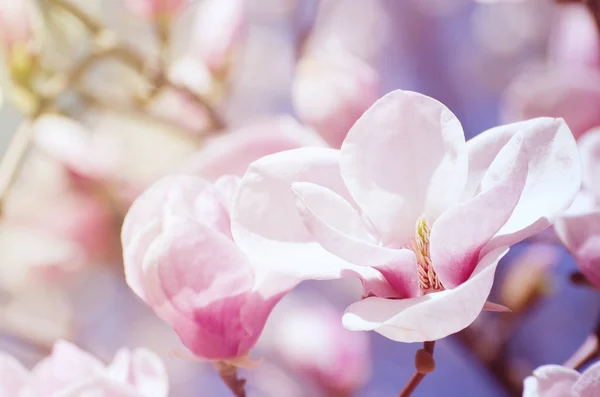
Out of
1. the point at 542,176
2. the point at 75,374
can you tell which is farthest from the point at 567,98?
the point at 75,374

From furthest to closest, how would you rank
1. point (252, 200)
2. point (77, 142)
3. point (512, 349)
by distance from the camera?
point (512, 349), point (77, 142), point (252, 200)

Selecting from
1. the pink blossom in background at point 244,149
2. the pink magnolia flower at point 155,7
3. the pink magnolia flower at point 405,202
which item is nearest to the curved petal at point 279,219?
the pink magnolia flower at point 405,202

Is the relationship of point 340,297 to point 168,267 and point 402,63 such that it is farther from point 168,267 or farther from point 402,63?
point 168,267

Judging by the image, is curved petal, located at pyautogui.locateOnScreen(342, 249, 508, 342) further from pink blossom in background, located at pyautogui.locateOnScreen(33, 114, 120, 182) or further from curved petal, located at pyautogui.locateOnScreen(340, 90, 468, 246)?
pink blossom in background, located at pyautogui.locateOnScreen(33, 114, 120, 182)

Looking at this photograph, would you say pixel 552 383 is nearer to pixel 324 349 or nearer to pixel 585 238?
pixel 585 238

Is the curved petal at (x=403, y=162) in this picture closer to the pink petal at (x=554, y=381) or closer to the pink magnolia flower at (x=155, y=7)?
the pink petal at (x=554, y=381)

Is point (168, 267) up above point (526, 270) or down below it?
above

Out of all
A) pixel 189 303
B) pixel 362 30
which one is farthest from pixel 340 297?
pixel 189 303
